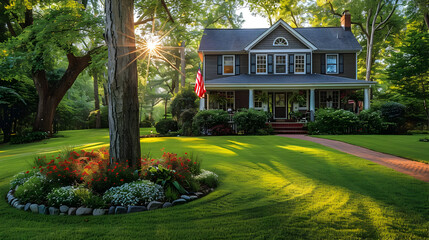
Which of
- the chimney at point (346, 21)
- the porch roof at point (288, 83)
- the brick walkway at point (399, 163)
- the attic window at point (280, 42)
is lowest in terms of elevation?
the brick walkway at point (399, 163)

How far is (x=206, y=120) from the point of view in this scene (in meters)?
→ 16.7

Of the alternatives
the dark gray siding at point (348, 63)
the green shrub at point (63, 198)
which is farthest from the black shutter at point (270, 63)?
the green shrub at point (63, 198)

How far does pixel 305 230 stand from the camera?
3.45 m

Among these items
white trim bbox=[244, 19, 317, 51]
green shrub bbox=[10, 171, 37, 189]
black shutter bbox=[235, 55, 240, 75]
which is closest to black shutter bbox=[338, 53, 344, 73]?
white trim bbox=[244, 19, 317, 51]

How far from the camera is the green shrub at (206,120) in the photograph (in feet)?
54.9

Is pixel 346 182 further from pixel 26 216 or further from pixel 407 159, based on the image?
pixel 26 216

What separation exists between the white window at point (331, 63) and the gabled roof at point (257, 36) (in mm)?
680

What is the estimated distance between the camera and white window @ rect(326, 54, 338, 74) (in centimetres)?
2198

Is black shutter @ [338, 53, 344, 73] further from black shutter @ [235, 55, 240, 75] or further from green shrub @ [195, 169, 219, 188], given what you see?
green shrub @ [195, 169, 219, 188]

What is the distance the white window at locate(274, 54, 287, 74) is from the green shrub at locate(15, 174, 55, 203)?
1934 centimetres

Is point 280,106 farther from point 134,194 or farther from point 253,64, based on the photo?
point 134,194

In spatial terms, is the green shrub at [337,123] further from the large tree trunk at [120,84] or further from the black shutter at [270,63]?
the large tree trunk at [120,84]

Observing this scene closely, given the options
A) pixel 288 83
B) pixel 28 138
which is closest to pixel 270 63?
pixel 288 83

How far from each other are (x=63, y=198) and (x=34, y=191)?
2.40ft
